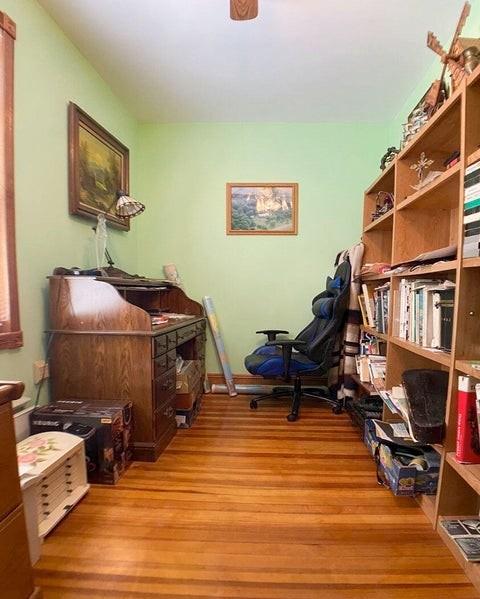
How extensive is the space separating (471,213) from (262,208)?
1893mm

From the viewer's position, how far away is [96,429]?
4.68 ft

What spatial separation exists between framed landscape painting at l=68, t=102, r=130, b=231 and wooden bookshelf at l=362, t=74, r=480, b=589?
6.47 ft

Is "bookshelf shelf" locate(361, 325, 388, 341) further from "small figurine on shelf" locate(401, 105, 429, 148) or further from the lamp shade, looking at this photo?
the lamp shade

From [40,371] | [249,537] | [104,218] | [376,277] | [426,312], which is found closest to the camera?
[249,537]

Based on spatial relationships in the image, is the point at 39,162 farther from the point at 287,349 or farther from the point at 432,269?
the point at 432,269

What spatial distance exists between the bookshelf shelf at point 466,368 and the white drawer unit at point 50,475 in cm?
155

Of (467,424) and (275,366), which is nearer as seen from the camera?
(467,424)

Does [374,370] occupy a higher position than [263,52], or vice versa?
[263,52]

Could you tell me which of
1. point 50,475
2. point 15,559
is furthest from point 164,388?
point 15,559

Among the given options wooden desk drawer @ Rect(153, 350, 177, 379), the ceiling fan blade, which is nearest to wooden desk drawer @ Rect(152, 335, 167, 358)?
wooden desk drawer @ Rect(153, 350, 177, 379)

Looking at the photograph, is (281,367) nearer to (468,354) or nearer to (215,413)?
(215,413)

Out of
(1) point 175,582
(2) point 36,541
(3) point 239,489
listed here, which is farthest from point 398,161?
(2) point 36,541

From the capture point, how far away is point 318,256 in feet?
9.14

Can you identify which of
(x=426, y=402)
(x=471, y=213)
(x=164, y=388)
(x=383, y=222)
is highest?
(x=383, y=222)
